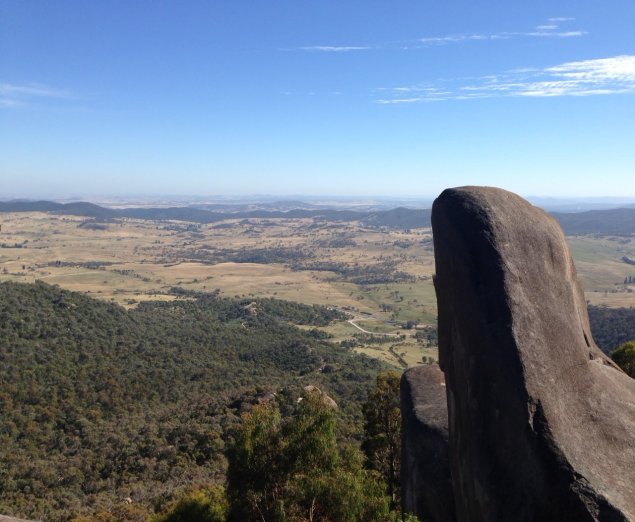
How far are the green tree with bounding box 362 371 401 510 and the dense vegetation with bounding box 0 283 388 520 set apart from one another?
16323 millimetres

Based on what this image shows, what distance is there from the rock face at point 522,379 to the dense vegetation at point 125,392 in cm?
2750

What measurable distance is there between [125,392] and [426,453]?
193 feet

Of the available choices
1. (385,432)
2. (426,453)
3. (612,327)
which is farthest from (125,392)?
(612,327)

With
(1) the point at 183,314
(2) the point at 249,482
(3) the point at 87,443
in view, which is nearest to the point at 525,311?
(2) the point at 249,482

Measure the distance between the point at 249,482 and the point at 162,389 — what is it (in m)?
56.5

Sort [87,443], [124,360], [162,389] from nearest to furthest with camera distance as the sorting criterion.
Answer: [87,443] < [162,389] < [124,360]

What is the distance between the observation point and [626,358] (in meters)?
25.6

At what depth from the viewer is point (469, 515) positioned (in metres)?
11.3

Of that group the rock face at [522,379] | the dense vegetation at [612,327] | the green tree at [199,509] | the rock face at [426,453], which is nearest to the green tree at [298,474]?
the rock face at [426,453]

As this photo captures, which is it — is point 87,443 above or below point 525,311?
below

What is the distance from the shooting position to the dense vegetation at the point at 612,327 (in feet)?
273

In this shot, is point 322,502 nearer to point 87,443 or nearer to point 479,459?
point 479,459

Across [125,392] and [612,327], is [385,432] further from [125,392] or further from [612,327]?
[612,327]

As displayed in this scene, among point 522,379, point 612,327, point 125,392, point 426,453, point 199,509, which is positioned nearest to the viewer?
point 522,379
